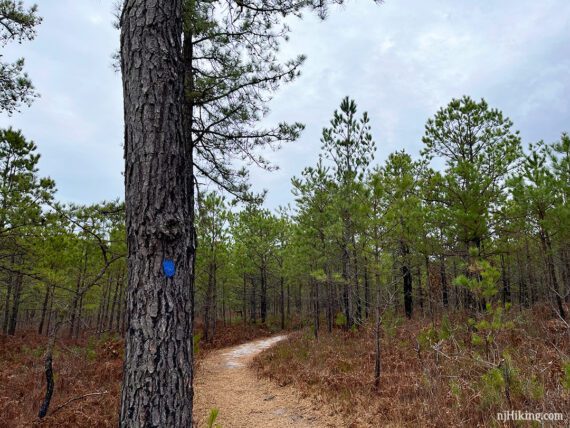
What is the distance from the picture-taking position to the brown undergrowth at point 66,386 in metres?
5.43

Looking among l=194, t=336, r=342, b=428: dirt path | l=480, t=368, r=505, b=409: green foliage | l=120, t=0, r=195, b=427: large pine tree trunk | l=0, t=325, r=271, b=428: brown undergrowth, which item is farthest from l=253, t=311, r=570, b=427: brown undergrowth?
l=0, t=325, r=271, b=428: brown undergrowth

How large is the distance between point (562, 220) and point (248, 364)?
36.5ft

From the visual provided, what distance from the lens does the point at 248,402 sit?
7457mm

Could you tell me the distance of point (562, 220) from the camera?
985 centimetres

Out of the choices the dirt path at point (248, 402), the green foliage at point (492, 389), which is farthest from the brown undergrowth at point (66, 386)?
the green foliage at point (492, 389)

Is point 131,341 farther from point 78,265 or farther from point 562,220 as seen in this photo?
point 78,265

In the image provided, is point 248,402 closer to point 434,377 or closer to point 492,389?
point 434,377

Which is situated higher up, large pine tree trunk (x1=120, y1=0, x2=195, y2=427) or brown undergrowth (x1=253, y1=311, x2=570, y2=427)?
large pine tree trunk (x1=120, y1=0, x2=195, y2=427)

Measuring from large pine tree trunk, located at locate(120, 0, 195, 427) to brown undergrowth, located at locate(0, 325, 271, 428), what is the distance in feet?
11.2

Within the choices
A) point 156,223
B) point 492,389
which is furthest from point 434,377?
point 156,223

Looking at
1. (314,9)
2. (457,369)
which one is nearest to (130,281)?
(314,9)

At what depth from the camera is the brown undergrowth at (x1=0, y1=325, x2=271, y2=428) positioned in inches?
214

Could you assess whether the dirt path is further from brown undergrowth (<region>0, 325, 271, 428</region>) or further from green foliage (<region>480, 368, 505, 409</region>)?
green foliage (<region>480, 368, 505, 409</region>)

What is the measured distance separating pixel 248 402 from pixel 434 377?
13.5ft
